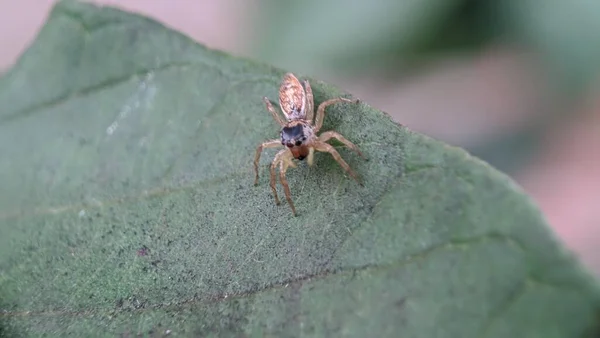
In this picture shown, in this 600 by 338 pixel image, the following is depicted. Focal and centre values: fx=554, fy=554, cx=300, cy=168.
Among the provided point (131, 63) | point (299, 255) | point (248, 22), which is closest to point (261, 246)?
point (299, 255)

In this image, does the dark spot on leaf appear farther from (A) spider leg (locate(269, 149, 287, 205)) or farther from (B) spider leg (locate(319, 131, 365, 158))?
(B) spider leg (locate(319, 131, 365, 158))

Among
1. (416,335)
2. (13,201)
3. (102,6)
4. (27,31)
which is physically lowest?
(27,31)

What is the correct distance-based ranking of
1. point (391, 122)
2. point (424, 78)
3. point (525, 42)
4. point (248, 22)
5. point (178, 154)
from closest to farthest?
1. point (391, 122)
2. point (178, 154)
3. point (525, 42)
4. point (248, 22)
5. point (424, 78)

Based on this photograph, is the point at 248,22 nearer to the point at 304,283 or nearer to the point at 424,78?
the point at 424,78

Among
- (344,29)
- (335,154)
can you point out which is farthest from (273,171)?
(344,29)

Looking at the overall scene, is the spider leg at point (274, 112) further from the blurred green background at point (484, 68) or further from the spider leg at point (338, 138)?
the blurred green background at point (484, 68)

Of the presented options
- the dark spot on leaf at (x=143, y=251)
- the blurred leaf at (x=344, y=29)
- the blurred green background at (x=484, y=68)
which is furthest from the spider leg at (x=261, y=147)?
the blurred leaf at (x=344, y=29)

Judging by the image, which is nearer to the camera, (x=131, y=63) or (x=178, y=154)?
(x=178, y=154)

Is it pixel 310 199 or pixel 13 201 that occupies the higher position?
pixel 310 199
